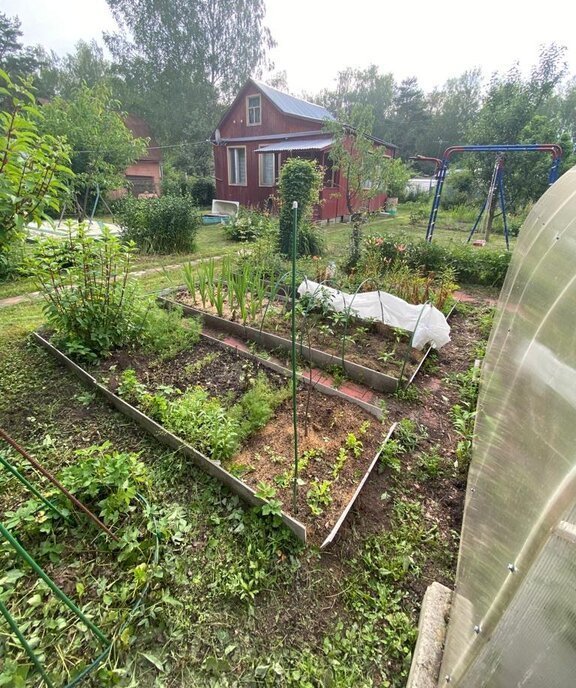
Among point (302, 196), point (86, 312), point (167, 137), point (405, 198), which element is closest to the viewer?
point (86, 312)

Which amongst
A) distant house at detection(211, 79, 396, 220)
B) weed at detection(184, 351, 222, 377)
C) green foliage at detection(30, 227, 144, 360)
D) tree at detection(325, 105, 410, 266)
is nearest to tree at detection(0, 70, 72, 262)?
green foliage at detection(30, 227, 144, 360)

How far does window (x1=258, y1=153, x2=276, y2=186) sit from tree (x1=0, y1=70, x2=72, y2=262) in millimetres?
11501

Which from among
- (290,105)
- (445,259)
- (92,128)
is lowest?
(445,259)

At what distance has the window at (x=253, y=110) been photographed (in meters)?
13.3

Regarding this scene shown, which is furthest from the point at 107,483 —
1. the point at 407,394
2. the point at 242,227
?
the point at 242,227

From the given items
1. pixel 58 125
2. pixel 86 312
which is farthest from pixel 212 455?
pixel 58 125

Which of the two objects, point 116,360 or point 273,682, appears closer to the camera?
point 273,682

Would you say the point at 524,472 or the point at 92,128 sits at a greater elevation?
the point at 92,128

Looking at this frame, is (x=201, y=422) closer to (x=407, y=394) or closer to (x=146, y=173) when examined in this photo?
(x=407, y=394)

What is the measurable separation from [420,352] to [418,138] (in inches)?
1425

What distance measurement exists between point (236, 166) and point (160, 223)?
852cm

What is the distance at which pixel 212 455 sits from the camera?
2131 mm

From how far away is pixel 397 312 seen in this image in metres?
3.61

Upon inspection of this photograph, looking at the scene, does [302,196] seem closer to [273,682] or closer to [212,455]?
[212,455]
